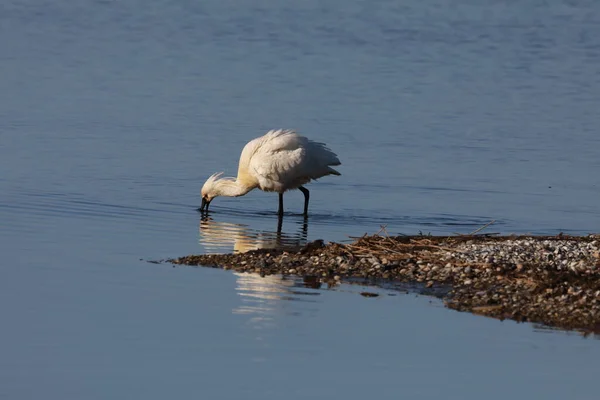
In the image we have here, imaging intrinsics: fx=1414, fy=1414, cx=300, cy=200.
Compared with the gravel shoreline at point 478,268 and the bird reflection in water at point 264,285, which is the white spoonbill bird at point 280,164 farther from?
the gravel shoreline at point 478,268

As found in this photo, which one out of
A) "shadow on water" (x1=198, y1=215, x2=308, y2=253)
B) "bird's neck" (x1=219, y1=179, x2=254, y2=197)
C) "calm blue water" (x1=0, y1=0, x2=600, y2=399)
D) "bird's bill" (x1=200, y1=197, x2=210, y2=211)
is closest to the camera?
"calm blue water" (x1=0, y1=0, x2=600, y2=399)

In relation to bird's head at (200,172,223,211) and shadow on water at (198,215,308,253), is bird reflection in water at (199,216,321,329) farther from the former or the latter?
bird's head at (200,172,223,211)

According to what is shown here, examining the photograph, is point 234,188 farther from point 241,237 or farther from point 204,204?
point 241,237

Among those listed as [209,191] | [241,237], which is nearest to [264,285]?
[241,237]

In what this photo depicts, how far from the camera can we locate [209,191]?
18531 mm

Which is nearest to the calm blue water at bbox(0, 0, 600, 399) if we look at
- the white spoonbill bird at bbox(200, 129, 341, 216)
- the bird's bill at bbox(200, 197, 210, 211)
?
the bird's bill at bbox(200, 197, 210, 211)

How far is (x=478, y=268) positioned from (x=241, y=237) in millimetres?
4437

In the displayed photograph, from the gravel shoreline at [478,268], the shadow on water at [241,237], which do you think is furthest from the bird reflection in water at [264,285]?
the gravel shoreline at [478,268]

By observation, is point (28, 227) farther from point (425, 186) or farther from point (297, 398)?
point (297, 398)

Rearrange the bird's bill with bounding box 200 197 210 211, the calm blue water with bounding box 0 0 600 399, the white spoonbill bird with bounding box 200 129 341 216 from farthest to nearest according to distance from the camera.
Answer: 1. the bird's bill with bounding box 200 197 210 211
2. the white spoonbill bird with bounding box 200 129 341 216
3. the calm blue water with bounding box 0 0 600 399

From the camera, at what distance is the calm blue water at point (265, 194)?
32.5 ft

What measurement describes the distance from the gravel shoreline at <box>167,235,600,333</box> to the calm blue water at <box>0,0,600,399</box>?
1.24 feet

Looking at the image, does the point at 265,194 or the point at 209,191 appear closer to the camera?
the point at 209,191

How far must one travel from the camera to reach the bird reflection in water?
37.5ft
